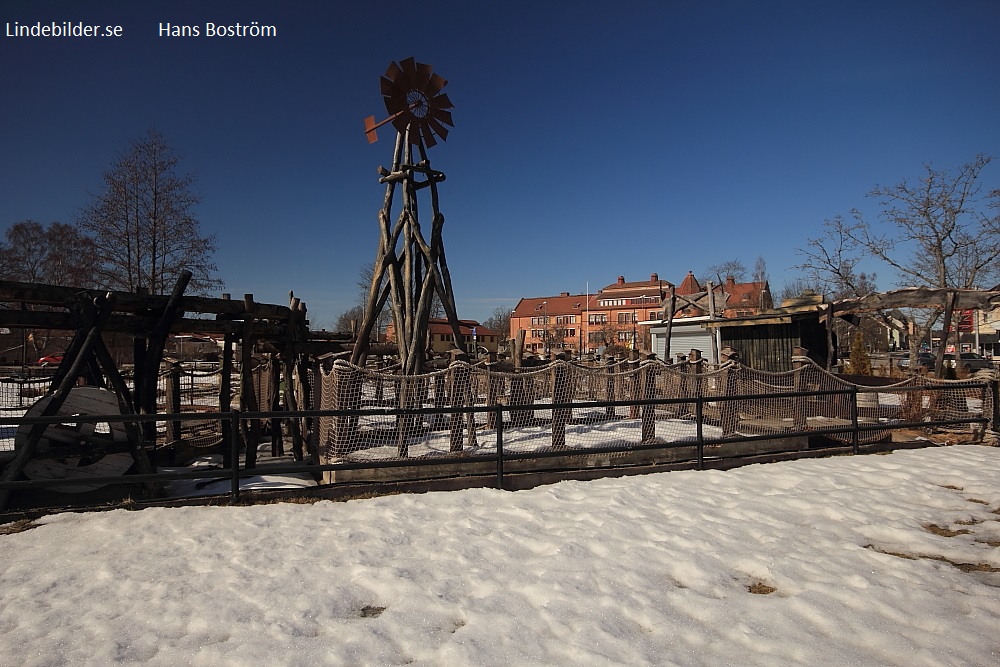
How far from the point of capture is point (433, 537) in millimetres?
4664

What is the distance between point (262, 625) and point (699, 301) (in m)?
19.1

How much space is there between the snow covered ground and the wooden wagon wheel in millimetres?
1652

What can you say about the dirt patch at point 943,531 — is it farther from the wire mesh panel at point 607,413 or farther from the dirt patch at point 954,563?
the wire mesh panel at point 607,413

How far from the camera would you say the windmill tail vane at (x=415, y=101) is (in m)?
9.55

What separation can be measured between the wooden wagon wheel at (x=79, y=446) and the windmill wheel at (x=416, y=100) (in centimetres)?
626

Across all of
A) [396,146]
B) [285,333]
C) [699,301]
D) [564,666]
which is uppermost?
[396,146]

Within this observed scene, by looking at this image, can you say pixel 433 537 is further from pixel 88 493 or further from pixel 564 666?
pixel 88 493

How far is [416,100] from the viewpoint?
9.70 meters

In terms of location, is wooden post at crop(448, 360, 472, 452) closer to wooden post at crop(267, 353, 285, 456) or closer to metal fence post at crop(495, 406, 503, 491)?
metal fence post at crop(495, 406, 503, 491)

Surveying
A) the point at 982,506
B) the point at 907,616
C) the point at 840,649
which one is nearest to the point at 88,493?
the point at 840,649

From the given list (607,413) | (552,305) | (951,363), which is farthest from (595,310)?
(607,413)

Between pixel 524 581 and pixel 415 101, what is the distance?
8.51m

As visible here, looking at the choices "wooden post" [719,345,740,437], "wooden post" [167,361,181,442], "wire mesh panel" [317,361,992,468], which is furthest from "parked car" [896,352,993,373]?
"wooden post" [167,361,181,442]

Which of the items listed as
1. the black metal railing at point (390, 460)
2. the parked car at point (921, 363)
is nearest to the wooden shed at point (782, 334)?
the black metal railing at point (390, 460)
